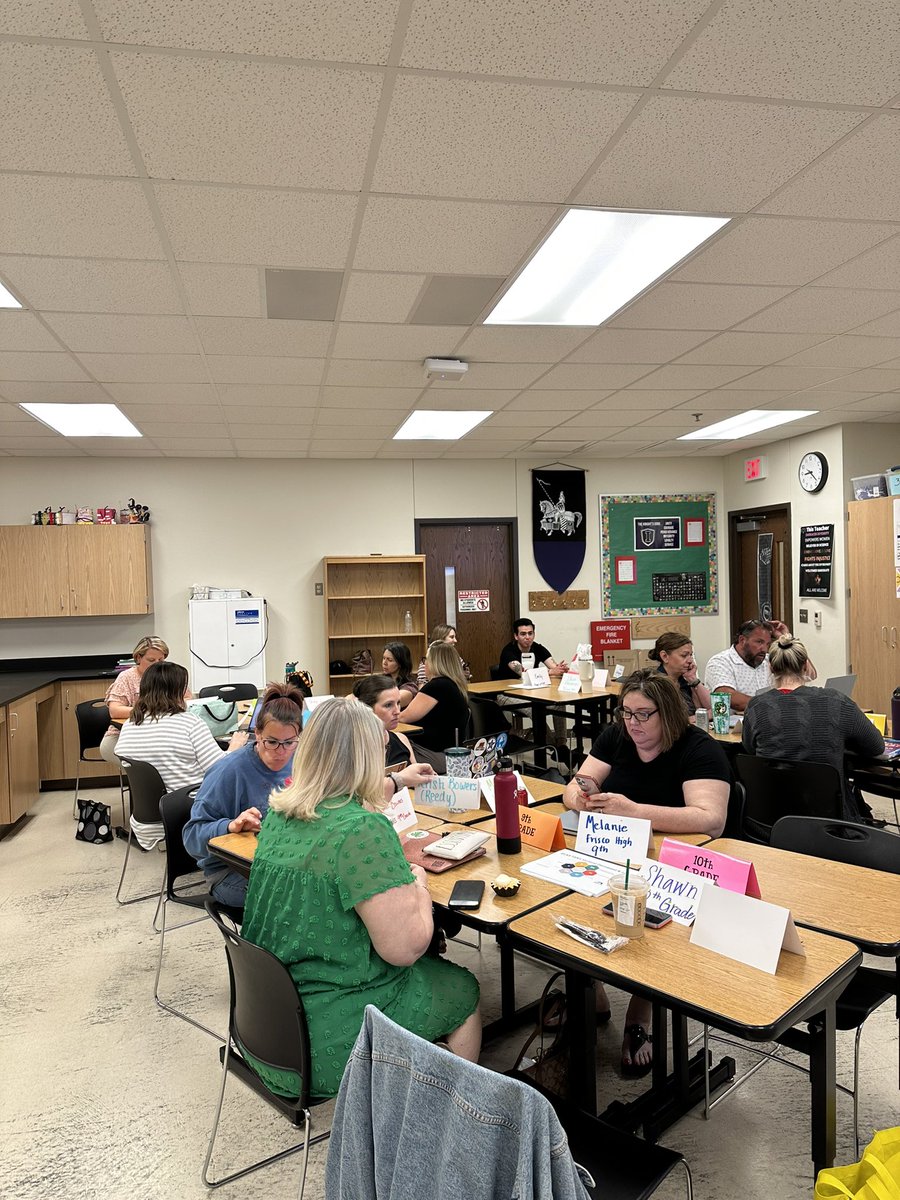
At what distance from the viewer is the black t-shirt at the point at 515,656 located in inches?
293

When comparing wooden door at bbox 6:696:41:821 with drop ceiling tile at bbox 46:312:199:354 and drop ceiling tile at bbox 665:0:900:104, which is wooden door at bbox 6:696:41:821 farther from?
drop ceiling tile at bbox 665:0:900:104

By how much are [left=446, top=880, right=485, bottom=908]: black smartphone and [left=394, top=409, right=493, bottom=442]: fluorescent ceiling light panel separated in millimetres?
4098

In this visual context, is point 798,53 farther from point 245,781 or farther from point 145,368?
point 145,368

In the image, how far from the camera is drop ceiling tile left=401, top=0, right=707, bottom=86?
1796mm

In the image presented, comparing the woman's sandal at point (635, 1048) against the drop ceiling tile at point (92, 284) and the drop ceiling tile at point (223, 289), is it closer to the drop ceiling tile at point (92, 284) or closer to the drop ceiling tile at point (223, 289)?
the drop ceiling tile at point (223, 289)

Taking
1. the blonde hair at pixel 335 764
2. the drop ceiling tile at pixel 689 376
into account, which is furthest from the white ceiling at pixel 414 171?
the blonde hair at pixel 335 764

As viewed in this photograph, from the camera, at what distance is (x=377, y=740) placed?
2.17 meters

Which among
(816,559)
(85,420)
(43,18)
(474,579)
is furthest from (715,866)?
(474,579)

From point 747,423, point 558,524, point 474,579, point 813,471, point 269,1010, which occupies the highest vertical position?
point 747,423

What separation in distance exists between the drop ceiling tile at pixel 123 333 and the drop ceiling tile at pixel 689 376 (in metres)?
2.73

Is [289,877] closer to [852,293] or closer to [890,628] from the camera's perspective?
[852,293]

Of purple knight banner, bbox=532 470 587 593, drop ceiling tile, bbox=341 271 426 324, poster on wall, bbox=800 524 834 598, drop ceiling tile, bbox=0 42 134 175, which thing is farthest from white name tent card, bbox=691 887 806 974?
purple knight banner, bbox=532 470 587 593

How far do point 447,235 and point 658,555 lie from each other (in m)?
6.32

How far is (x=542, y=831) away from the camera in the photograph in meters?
2.62
